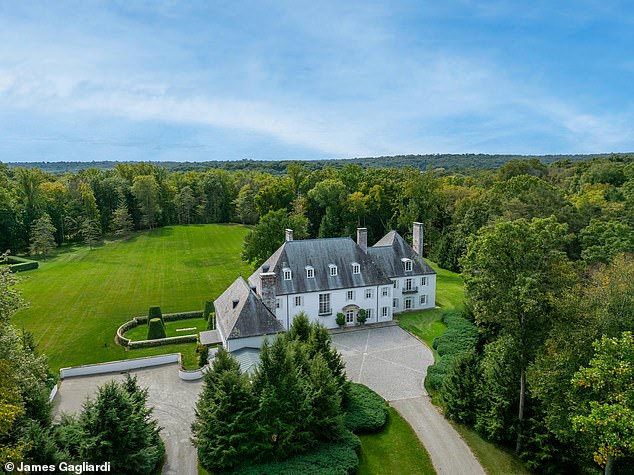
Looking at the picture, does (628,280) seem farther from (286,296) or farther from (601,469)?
(286,296)

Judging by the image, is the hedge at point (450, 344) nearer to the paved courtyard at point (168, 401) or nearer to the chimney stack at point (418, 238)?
the chimney stack at point (418, 238)

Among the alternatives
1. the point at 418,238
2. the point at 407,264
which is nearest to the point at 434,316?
the point at 407,264

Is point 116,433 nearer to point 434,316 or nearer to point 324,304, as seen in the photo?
point 324,304

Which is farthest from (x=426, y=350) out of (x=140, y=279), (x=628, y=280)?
(x=140, y=279)

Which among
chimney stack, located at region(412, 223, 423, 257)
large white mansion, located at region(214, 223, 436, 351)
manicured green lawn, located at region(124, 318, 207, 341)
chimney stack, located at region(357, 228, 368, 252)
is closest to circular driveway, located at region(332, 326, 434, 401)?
large white mansion, located at region(214, 223, 436, 351)

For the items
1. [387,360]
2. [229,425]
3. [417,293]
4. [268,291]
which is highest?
[268,291]

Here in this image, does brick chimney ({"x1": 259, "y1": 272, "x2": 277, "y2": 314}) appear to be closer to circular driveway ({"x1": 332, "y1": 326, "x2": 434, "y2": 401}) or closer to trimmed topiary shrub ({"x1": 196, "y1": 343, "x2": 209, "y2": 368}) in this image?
trimmed topiary shrub ({"x1": 196, "y1": 343, "x2": 209, "y2": 368})
